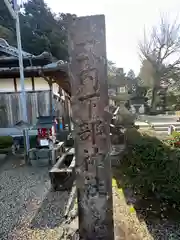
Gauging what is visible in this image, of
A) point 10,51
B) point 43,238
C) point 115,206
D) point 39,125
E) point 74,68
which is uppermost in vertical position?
point 10,51

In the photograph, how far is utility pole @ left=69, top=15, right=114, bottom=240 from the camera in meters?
1.82

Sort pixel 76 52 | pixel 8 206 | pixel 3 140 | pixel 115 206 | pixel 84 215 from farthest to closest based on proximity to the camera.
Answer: pixel 3 140, pixel 8 206, pixel 115 206, pixel 84 215, pixel 76 52

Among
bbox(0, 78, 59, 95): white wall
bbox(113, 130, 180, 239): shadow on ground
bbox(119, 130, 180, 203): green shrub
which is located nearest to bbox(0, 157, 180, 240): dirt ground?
bbox(113, 130, 180, 239): shadow on ground

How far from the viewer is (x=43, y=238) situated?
2.91m

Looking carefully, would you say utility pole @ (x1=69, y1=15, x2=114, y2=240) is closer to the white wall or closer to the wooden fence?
the wooden fence

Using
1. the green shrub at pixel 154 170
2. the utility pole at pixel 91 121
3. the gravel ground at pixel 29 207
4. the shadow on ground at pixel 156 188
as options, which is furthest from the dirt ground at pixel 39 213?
the utility pole at pixel 91 121

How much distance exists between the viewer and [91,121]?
1.88 m

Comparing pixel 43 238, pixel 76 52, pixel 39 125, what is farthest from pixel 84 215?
pixel 39 125

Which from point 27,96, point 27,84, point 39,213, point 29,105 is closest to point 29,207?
point 39,213

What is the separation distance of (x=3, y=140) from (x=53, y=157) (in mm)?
3160

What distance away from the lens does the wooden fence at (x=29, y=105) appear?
28.5 feet

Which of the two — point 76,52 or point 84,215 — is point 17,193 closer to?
point 84,215

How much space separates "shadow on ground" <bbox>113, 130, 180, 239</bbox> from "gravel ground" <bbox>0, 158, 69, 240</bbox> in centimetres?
139

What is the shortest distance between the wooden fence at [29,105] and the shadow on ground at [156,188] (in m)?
5.51
